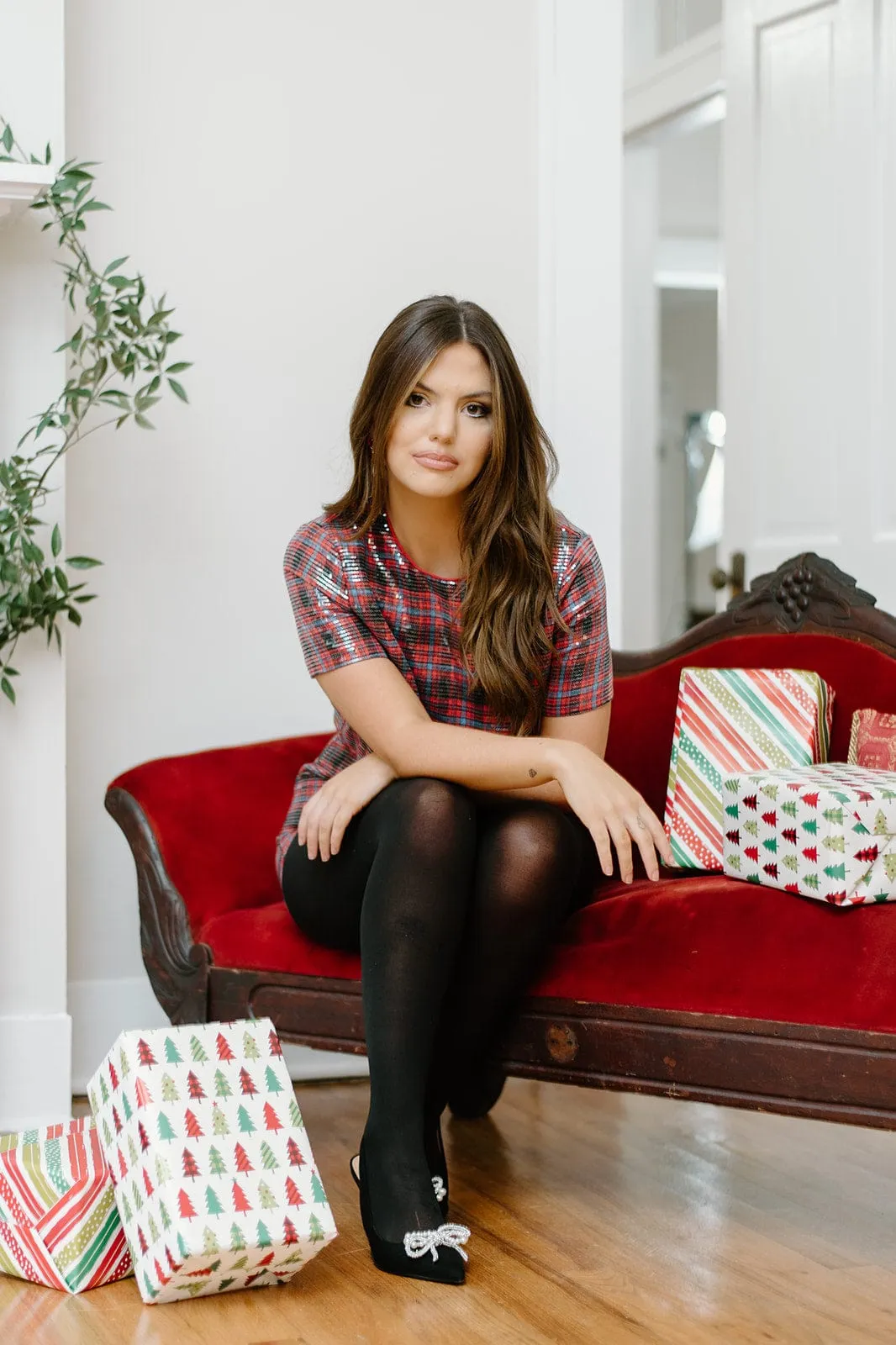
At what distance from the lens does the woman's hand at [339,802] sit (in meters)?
1.89

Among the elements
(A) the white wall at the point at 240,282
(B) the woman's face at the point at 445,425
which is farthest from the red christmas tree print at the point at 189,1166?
(A) the white wall at the point at 240,282

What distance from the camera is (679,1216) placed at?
1.98 meters

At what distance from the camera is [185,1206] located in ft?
5.28

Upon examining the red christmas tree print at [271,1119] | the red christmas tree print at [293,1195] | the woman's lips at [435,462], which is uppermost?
the woman's lips at [435,462]

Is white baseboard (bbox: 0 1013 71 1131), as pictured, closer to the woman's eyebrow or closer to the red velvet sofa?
the red velvet sofa

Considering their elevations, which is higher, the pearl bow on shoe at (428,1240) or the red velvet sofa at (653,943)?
the red velvet sofa at (653,943)

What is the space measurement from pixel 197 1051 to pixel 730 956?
63 centimetres

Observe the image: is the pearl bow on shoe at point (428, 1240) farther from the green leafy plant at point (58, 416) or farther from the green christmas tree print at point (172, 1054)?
the green leafy plant at point (58, 416)

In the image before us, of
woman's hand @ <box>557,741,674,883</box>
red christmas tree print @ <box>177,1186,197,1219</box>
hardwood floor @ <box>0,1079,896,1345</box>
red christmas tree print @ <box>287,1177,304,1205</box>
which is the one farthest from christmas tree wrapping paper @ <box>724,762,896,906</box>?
red christmas tree print @ <box>177,1186,197,1219</box>

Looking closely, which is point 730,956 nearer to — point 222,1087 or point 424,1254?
point 424,1254

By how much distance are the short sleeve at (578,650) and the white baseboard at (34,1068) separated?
102 centimetres

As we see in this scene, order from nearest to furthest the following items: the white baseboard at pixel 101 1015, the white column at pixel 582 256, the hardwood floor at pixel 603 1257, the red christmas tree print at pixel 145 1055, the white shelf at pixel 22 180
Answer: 1. the hardwood floor at pixel 603 1257
2. the red christmas tree print at pixel 145 1055
3. the white shelf at pixel 22 180
4. the white baseboard at pixel 101 1015
5. the white column at pixel 582 256

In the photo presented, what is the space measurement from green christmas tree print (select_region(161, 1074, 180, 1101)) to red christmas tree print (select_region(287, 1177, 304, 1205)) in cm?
15

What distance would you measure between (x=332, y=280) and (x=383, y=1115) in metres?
1.66
